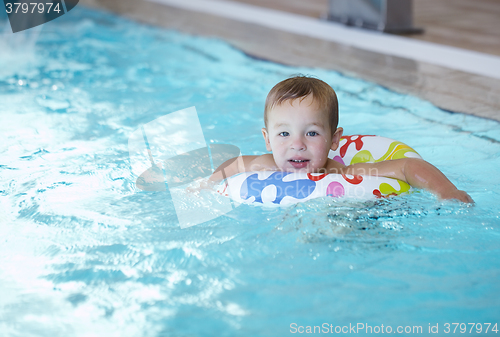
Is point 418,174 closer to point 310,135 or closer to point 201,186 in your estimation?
point 310,135

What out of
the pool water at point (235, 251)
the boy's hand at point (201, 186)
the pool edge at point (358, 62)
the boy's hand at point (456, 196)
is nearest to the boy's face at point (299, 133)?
the pool water at point (235, 251)

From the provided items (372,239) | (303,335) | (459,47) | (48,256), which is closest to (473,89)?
(459,47)

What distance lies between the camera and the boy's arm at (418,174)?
2.00 meters

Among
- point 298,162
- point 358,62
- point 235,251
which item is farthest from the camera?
point 358,62

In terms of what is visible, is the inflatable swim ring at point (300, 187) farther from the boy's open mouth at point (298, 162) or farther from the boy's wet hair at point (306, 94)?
the boy's wet hair at point (306, 94)

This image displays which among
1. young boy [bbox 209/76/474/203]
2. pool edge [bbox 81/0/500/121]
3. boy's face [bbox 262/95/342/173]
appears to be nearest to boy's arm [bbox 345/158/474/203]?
young boy [bbox 209/76/474/203]

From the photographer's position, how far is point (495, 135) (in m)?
2.99

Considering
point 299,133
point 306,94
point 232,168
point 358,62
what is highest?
point 306,94

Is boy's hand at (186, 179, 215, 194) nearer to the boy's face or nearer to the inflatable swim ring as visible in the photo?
the inflatable swim ring

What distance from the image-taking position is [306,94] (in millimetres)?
2105

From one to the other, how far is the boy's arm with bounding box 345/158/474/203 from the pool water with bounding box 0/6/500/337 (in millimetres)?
42

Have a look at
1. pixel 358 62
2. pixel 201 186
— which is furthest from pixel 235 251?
pixel 358 62

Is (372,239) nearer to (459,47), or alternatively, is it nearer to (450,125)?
(450,125)

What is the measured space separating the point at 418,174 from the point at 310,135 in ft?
1.55
